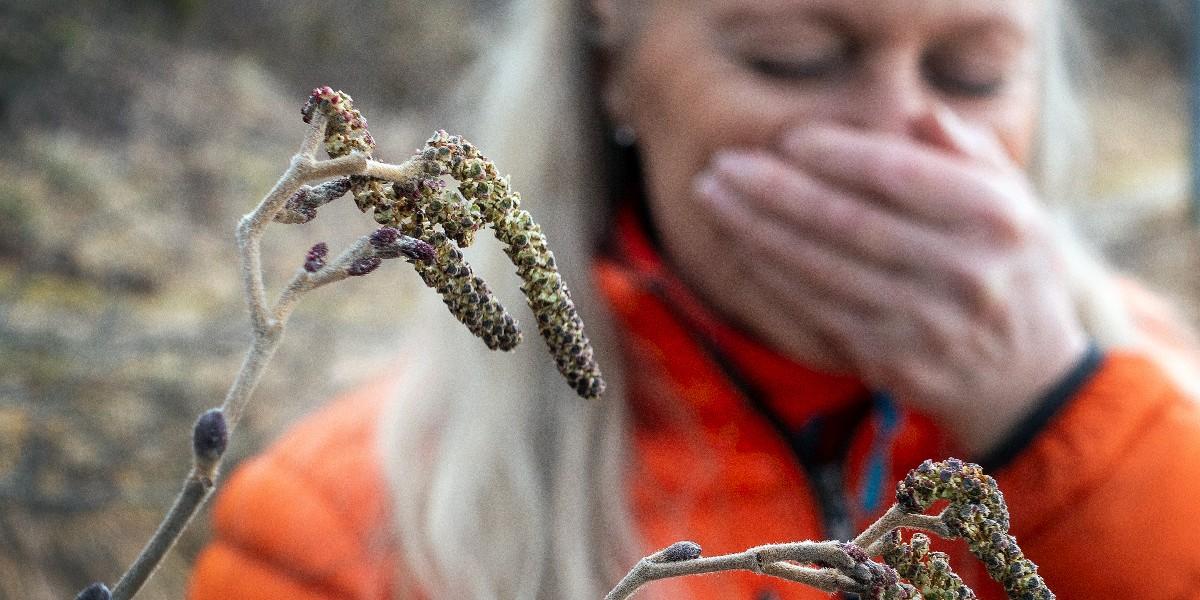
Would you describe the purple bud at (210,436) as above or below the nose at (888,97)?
below

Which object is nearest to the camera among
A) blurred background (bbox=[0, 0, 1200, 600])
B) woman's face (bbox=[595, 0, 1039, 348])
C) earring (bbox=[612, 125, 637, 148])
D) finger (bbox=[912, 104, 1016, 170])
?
woman's face (bbox=[595, 0, 1039, 348])

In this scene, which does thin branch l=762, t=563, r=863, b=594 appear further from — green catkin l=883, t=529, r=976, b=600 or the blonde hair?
the blonde hair

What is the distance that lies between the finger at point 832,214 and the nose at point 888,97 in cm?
10

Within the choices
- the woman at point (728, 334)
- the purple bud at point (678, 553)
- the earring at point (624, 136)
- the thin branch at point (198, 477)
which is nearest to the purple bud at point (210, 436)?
the thin branch at point (198, 477)

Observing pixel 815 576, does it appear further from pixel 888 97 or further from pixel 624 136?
pixel 624 136

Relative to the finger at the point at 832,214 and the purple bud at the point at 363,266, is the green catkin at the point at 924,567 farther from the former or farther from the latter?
the finger at the point at 832,214

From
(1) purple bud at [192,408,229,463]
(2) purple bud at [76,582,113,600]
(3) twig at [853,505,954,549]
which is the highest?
(3) twig at [853,505,954,549]

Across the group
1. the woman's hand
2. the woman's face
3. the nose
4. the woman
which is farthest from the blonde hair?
the nose

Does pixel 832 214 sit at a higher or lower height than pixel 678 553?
higher

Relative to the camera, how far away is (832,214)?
1.17 meters

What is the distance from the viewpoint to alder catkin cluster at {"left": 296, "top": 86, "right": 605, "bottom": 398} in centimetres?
22

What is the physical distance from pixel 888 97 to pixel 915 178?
15 cm

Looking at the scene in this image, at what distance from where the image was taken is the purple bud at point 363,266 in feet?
0.69

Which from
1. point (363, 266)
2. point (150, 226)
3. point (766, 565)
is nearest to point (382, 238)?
point (363, 266)
